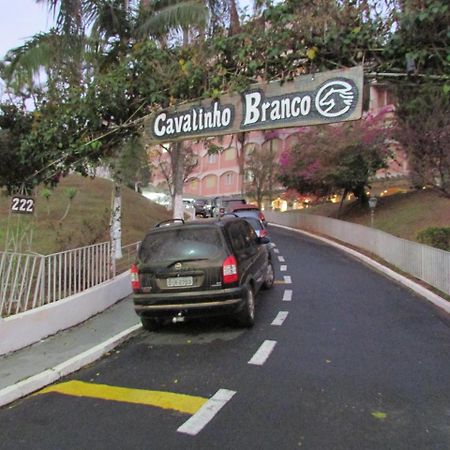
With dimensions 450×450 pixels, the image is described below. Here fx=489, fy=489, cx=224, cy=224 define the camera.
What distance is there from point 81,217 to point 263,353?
56.1ft

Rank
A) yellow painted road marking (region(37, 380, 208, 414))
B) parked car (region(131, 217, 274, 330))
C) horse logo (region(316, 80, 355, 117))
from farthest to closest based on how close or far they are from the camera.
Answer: parked car (region(131, 217, 274, 330))
horse logo (region(316, 80, 355, 117))
yellow painted road marking (region(37, 380, 208, 414))

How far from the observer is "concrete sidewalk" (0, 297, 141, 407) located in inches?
213

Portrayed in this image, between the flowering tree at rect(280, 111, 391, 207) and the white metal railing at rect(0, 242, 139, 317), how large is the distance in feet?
62.9

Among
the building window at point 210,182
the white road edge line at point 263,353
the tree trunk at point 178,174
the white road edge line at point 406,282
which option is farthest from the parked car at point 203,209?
the white road edge line at point 263,353

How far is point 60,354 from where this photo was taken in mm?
6508

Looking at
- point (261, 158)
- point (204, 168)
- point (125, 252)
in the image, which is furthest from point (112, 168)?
point (204, 168)

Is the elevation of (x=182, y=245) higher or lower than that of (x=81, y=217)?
lower

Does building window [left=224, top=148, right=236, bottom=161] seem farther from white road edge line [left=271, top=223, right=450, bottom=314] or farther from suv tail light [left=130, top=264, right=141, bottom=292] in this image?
suv tail light [left=130, top=264, right=141, bottom=292]

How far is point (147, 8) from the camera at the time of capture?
513 inches

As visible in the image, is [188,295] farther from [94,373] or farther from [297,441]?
[297,441]

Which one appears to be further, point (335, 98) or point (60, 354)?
point (60, 354)

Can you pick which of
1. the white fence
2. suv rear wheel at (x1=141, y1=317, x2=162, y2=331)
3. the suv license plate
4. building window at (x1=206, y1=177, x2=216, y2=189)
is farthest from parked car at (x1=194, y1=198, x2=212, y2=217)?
the suv license plate

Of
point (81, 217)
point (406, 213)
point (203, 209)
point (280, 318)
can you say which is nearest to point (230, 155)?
point (203, 209)

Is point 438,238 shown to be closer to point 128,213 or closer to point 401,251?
point 401,251
